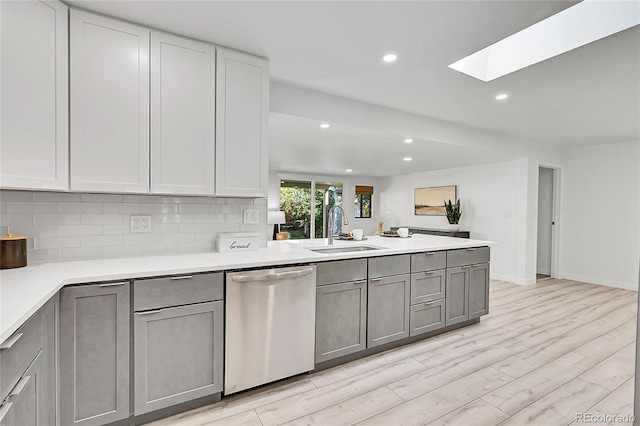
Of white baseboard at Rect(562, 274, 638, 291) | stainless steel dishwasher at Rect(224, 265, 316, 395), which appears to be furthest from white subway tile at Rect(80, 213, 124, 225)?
white baseboard at Rect(562, 274, 638, 291)

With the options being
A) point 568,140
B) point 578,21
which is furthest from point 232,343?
point 568,140

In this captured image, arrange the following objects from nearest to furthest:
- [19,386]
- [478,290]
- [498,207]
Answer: [19,386] → [478,290] → [498,207]

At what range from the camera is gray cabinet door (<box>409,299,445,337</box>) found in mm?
2785

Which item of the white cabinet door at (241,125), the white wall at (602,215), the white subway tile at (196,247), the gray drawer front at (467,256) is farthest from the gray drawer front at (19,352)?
the white wall at (602,215)

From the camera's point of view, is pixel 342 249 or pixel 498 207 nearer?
pixel 342 249

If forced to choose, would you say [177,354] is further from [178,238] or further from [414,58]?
[414,58]

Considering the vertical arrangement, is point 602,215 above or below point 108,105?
below

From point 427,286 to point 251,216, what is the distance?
5.45 ft

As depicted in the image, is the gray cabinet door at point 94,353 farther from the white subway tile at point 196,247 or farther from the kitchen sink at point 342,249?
the kitchen sink at point 342,249

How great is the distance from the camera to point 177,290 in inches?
68.8

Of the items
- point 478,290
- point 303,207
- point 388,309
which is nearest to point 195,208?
point 388,309

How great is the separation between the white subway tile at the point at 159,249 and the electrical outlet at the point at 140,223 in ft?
0.41

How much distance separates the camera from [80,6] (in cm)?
183

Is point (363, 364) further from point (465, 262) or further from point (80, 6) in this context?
point (80, 6)
